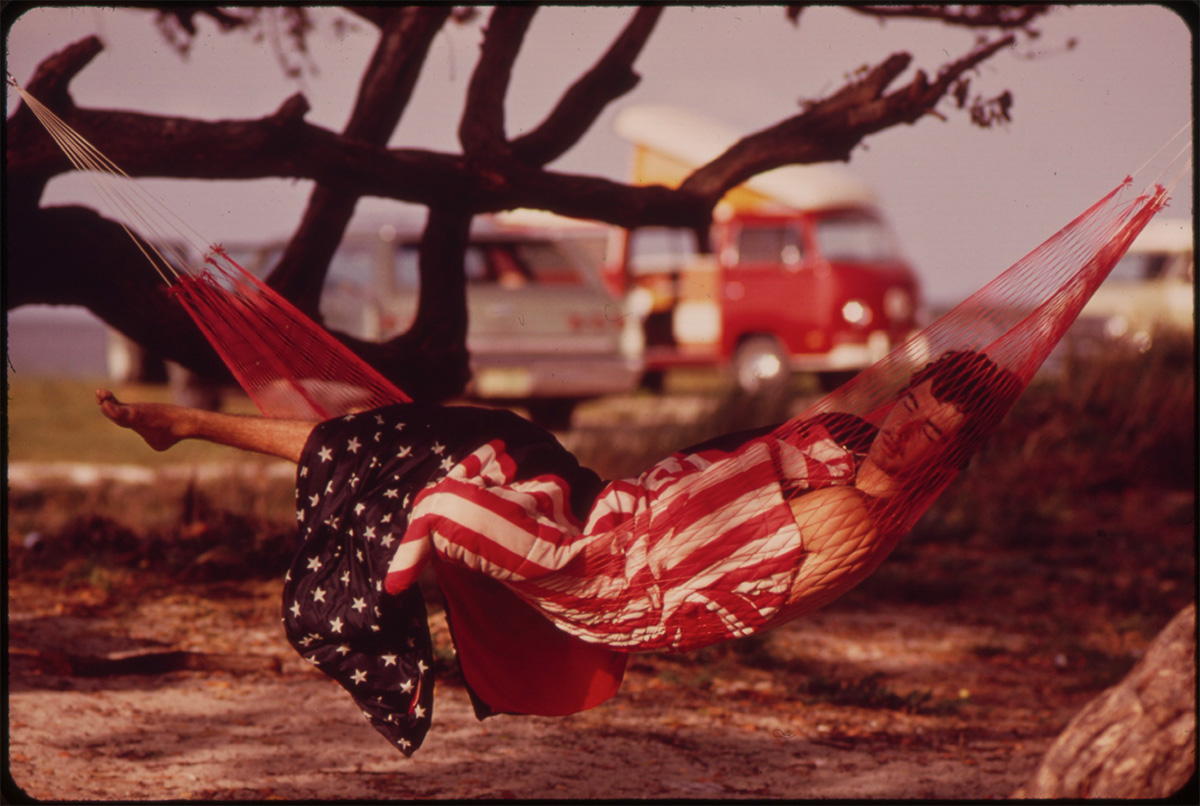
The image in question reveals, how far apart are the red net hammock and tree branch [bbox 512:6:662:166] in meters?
1.61

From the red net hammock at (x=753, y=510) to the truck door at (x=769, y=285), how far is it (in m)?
9.43

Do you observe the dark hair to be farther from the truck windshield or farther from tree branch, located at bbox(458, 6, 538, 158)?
the truck windshield

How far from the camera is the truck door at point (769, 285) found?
12.2 m

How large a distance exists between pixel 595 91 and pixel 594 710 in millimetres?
2001

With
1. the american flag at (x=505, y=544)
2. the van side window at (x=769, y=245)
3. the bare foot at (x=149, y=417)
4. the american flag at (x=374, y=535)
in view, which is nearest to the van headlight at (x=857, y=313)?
the van side window at (x=769, y=245)

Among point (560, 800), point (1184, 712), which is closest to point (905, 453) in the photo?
point (1184, 712)

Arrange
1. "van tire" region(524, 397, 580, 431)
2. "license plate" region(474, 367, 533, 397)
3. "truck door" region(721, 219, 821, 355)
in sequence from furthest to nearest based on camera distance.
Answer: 1. "truck door" region(721, 219, 821, 355)
2. "van tire" region(524, 397, 580, 431)
3. "license plate" region(474, 367, 533, 397)

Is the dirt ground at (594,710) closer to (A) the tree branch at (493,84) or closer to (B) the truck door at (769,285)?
(A) the tree branch at (493,84)

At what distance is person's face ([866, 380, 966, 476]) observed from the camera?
100 inches

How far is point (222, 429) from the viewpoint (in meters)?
2.82

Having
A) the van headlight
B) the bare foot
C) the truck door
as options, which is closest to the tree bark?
the bare foot

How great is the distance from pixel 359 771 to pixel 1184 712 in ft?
6.68

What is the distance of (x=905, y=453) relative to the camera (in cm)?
254

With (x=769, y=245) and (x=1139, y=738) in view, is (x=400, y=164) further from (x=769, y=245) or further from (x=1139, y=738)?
(x=769, y=245)
